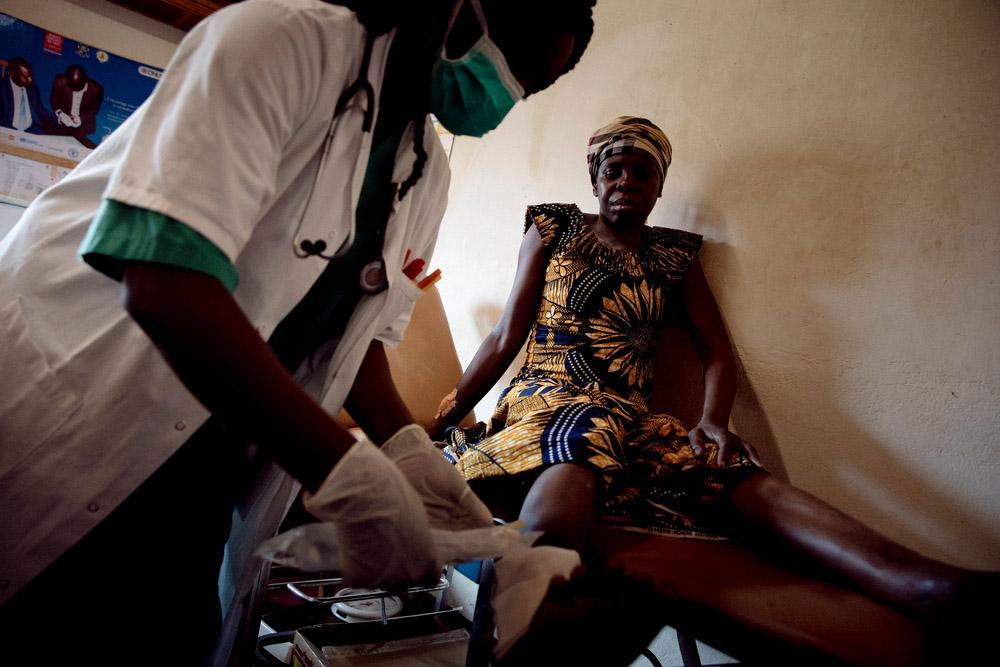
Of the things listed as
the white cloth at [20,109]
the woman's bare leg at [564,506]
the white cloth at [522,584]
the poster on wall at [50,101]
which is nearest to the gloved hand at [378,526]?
the white cloth at [522,584]

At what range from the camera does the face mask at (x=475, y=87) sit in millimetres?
681

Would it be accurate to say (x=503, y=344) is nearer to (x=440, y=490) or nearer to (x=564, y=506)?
(x=564, y=506)

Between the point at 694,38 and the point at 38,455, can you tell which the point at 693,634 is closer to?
the point at 38,455

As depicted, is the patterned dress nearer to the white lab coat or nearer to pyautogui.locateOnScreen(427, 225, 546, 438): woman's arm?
pyautogui.locateOnScreen(427, 225, 546, 438): woman's arm

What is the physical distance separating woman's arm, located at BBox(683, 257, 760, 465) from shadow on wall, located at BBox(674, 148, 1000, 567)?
0.08 meters

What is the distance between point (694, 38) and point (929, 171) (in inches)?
31.3

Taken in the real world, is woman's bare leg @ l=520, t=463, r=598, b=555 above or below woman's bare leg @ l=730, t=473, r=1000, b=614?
below

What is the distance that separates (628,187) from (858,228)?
20.9 inches

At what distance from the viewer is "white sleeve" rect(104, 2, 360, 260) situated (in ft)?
1.56

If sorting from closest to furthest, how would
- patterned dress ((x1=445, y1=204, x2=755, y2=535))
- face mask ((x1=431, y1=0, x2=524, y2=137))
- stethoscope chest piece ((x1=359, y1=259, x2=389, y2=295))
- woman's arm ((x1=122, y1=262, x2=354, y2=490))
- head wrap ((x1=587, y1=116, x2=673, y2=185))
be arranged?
woman's arm ((x1=122, y1=262, x2=354, y2=490)) < face mask ((x1=431, y1=0, x2=524, y2=137)) < stethoscope chest piece ((x1=359, y1=259, x2=389, y2=295)) < patterned dress ((x1=445, y1=204, x2=755, y2=535)) < head wrap ((x1=587, y1=116, x2=673, y2=185))

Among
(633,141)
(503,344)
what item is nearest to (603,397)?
(503,344)

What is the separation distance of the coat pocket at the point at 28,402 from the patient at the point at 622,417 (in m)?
0.62

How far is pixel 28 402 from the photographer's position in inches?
23.3

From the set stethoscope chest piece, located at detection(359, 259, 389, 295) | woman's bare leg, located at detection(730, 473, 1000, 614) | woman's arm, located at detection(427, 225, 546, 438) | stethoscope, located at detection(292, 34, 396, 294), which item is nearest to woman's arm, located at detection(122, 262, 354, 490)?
stethoscope, located at detection(292, 34, 396, 294)
